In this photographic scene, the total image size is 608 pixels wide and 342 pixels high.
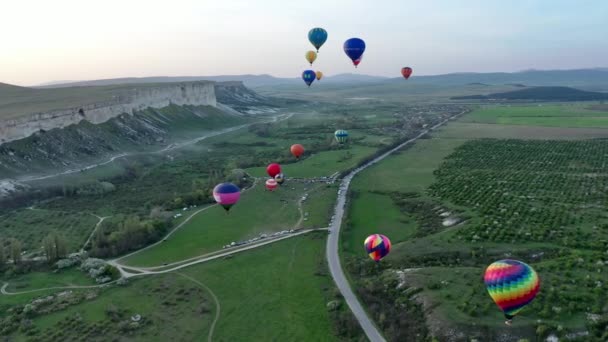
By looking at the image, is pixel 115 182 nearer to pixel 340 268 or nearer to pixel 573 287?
pixel 340 268

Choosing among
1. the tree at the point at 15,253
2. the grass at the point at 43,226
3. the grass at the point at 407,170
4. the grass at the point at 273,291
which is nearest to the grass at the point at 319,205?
the grass at the point at 273,291

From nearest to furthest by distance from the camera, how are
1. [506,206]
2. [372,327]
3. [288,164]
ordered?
1. [372,327]
2. [506,206]
3. [288,164]

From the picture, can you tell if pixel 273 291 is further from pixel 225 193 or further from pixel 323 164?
pixel 323 164

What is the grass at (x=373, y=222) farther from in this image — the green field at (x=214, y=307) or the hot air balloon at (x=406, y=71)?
the hot air balloon at (x=406, y=71)

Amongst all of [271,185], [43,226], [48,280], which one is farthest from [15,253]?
[271,185]

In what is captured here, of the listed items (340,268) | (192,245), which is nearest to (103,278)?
(192,245)
